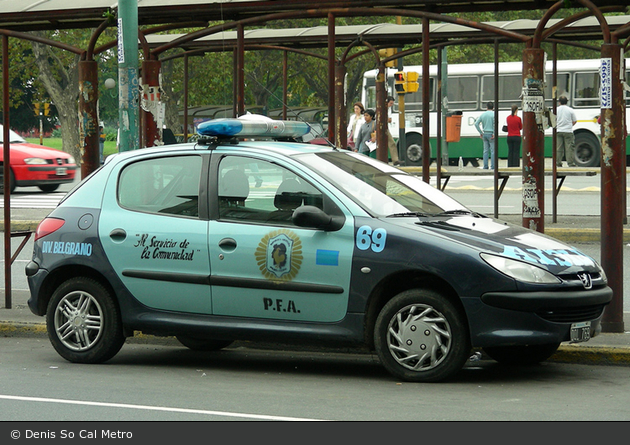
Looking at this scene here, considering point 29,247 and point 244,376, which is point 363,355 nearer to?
point 244,376

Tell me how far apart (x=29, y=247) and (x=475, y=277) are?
33.7 feet

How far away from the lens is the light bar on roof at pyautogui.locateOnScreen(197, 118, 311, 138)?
7.13 meters

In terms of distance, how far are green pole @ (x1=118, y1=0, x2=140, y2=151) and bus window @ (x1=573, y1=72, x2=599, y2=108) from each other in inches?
999

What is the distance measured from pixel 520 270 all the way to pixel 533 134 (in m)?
2.50

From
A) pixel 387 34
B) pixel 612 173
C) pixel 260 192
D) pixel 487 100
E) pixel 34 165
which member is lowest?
pixel 260 192

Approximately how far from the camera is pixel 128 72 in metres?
9.07

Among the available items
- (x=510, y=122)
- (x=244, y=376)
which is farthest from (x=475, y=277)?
(x=510, y=122)

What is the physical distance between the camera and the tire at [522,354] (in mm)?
7035

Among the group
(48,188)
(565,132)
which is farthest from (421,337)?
(565,132)

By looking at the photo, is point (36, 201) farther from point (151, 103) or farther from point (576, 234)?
point (151, 103)

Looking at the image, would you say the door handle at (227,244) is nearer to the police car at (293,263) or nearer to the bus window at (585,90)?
the police car at (293,263)
